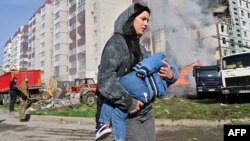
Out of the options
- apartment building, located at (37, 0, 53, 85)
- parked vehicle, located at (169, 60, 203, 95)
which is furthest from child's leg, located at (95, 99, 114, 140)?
apartment building, located at (37, 0, 53, 85)

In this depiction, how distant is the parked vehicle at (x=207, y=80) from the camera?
71.2 feet

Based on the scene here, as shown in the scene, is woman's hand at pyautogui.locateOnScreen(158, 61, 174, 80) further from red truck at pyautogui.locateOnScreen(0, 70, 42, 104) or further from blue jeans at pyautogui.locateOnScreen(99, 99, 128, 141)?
red truck at pyautogui.locateOnScreen(0, 70, 42, 104)

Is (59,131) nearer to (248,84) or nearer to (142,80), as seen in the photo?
(142,80)

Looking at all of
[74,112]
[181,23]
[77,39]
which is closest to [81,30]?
[77,39]

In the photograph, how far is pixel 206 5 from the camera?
49312 millimetres

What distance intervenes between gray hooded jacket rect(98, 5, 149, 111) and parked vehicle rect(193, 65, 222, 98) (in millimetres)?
19780

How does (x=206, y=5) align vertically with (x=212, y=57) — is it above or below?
above

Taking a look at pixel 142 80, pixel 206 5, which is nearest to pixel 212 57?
pixel 206 5

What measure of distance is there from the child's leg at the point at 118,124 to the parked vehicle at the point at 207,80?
19817mm

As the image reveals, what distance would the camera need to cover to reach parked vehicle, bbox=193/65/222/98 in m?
21.7

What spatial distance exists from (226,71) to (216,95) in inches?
238

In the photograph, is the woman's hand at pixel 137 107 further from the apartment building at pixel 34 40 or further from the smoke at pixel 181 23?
the apartment building at pixel 34 40

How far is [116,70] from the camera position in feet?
8.38

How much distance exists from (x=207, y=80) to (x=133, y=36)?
66.1ft
